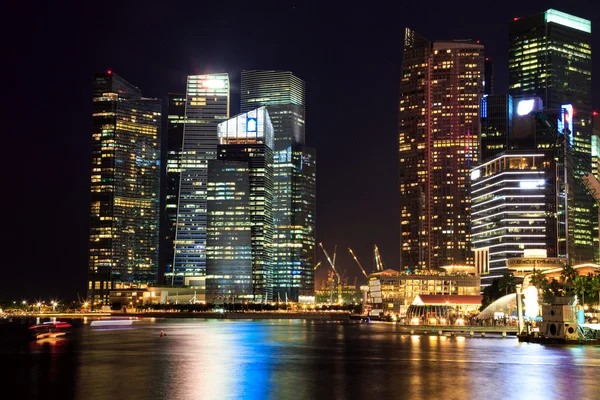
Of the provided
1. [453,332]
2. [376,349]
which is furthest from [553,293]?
[376,349]

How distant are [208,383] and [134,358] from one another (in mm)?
34494

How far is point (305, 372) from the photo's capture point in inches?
3324

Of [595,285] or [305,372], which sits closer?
[305,372]

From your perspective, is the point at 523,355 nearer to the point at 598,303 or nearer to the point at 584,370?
the point at 584,370

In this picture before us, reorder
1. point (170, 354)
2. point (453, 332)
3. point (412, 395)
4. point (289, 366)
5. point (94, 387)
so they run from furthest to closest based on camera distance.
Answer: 1. point (453, 332)
2. point (170, 354)
3. point (289, 366)
4. point (94, 387)
5. point (412, 395)

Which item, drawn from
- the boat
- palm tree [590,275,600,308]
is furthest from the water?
palm tree [590,275,600,308]

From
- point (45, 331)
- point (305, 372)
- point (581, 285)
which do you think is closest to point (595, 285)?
point (581, 285)

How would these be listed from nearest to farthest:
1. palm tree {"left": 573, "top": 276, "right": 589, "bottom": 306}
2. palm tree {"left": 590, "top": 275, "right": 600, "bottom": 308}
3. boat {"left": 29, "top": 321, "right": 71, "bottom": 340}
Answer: boat {"left": 29, "top": 321, "right": 71, "bottom": 340}
palm tree {"left": 590, "top": 275, "right": 600, "bottom": 308}
palm tree {"left": 573, "top": 276, "right": 589, "bottom": 306}

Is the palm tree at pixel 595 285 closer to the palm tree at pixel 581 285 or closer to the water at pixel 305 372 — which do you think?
the palm tree at pixel 581 285

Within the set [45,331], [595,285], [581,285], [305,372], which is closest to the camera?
[305,372]

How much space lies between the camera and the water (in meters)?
66.7

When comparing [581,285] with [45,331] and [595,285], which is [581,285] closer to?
[595,285]

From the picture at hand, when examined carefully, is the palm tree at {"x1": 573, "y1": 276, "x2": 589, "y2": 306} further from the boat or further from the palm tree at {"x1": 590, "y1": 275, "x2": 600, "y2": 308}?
the boat

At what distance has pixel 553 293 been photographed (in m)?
182
